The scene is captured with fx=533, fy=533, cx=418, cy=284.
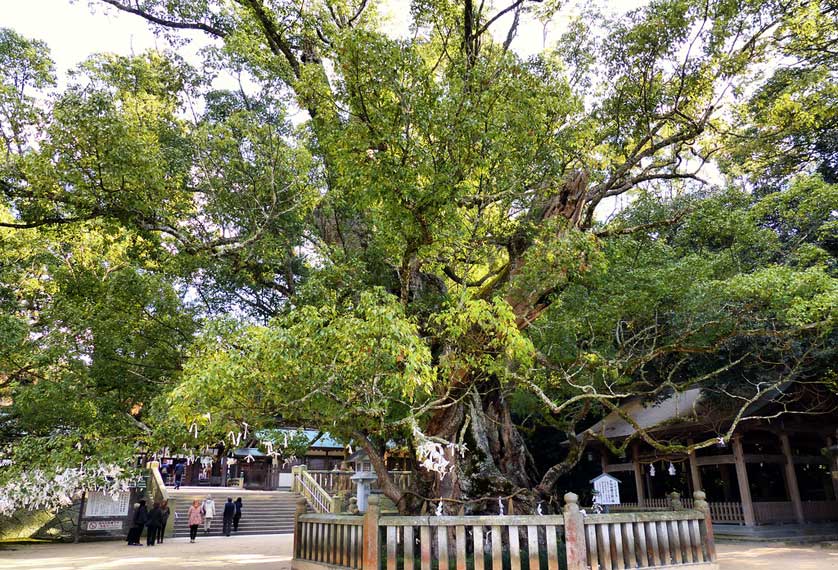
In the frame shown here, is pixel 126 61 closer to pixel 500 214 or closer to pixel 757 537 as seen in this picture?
pixel 500 214

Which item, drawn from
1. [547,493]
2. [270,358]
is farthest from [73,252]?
[547,493]

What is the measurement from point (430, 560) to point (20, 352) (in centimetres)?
906

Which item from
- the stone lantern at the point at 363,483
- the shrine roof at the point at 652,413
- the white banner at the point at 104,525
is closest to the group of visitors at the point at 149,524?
the white banner at the point at 104,525

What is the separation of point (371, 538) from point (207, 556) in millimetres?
6439

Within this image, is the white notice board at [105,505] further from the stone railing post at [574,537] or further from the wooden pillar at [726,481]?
the wooden pillar at [726,481]

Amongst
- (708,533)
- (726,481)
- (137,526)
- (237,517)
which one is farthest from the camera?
(237,517)

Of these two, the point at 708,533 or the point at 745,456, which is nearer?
the point at 708,533

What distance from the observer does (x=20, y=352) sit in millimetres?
10453

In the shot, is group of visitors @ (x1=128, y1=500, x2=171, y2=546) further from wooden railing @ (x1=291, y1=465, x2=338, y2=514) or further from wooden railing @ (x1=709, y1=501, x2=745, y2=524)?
wooden railing @ (x1=709, y1=501, x2=745, y2=524)

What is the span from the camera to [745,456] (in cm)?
1390

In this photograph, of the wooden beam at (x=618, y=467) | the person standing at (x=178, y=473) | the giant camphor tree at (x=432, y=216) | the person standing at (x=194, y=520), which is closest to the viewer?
the giant camphor tree at (x=432, y=216)

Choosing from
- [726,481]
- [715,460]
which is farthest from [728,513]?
[726,481]

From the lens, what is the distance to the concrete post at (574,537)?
6629mm

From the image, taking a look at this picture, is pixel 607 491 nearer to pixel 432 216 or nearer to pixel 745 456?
pixel 745 456
